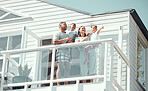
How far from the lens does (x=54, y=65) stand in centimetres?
1238

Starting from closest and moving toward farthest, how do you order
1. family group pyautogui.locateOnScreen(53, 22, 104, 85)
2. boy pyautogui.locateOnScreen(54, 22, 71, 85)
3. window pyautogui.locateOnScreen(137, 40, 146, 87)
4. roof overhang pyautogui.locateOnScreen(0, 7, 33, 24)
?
family group pyautogui.locateOnScreen(53, 22, 104, 85) < boy pyautogui.locateOnScreen(54, 22, 71, 85) < window pyautogui.locateOnScreen(137, 40, 146, 87) < roof overhang pyautogui.locateOnScreen(0, 7, 33, 24)

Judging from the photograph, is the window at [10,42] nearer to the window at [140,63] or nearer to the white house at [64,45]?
the white house at [64,45]

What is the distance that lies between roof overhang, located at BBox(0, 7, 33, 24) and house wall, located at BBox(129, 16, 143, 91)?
3962mm

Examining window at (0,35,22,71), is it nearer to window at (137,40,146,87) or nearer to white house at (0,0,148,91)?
white house at (0,0,148,91)

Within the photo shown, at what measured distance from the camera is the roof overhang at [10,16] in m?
16.9

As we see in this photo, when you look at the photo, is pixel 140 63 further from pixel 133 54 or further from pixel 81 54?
pixel 81 54

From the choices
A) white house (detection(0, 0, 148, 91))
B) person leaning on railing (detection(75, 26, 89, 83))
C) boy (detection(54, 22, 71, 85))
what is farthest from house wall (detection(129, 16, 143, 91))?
boy (detection(54, 22, 71, 85))

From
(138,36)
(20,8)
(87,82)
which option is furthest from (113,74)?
(20,8)

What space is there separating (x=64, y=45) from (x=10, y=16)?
544cm

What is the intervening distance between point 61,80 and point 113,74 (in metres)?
1.54

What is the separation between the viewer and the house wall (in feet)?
48.0

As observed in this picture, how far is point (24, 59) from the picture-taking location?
13000mm

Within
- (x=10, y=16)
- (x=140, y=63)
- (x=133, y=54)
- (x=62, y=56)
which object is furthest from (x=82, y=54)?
(x=10, y=16)

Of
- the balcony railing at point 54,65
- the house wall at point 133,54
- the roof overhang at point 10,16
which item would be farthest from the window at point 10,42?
the house wall at point 133,54
